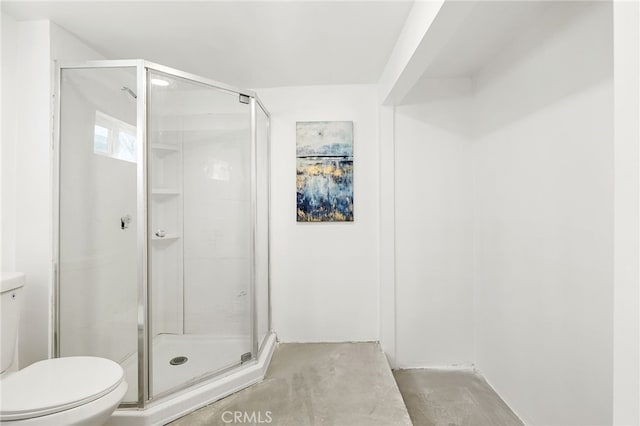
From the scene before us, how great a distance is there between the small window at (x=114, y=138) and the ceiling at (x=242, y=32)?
53 centimetres

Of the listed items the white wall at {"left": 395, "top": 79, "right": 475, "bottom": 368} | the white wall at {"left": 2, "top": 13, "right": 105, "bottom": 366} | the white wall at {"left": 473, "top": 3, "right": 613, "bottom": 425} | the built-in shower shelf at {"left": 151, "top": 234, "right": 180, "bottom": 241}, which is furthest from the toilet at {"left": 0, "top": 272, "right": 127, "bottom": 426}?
the white wall at {"left": 473, "top": 3, "right": 613, "bottom": 425}

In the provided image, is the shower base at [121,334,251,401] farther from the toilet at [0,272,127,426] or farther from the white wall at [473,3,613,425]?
the white wall at [473,3,613,425]

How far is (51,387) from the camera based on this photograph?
1271 millimetres

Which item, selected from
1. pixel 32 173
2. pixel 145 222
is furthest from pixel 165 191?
pixel 32 173

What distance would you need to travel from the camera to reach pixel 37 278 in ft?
5.51

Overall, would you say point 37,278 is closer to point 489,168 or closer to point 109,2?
point 109,2

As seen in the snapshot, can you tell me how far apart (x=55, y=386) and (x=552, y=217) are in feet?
7.86

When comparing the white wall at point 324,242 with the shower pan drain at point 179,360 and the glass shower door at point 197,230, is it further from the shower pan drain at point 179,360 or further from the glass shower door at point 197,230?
the shower pan drain at point 179,360

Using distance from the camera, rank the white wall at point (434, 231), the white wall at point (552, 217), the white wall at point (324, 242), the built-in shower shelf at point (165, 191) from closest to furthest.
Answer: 1. the white wall at point (552, 217)
2. the built-in shower shelf at point (165, 191)
3. the white wall at point (434, 231)
4. the white wall at point (324, 242)

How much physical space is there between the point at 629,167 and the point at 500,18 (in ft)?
5.08

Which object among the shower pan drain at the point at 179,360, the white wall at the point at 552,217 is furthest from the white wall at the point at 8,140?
the white wall at the point at 552,217

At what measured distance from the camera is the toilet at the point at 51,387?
3.78 feet

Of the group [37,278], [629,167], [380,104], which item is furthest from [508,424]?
[37,278]

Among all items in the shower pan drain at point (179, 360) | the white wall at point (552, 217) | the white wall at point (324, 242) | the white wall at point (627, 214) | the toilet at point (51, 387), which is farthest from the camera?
the white wall at point (324, 242)
